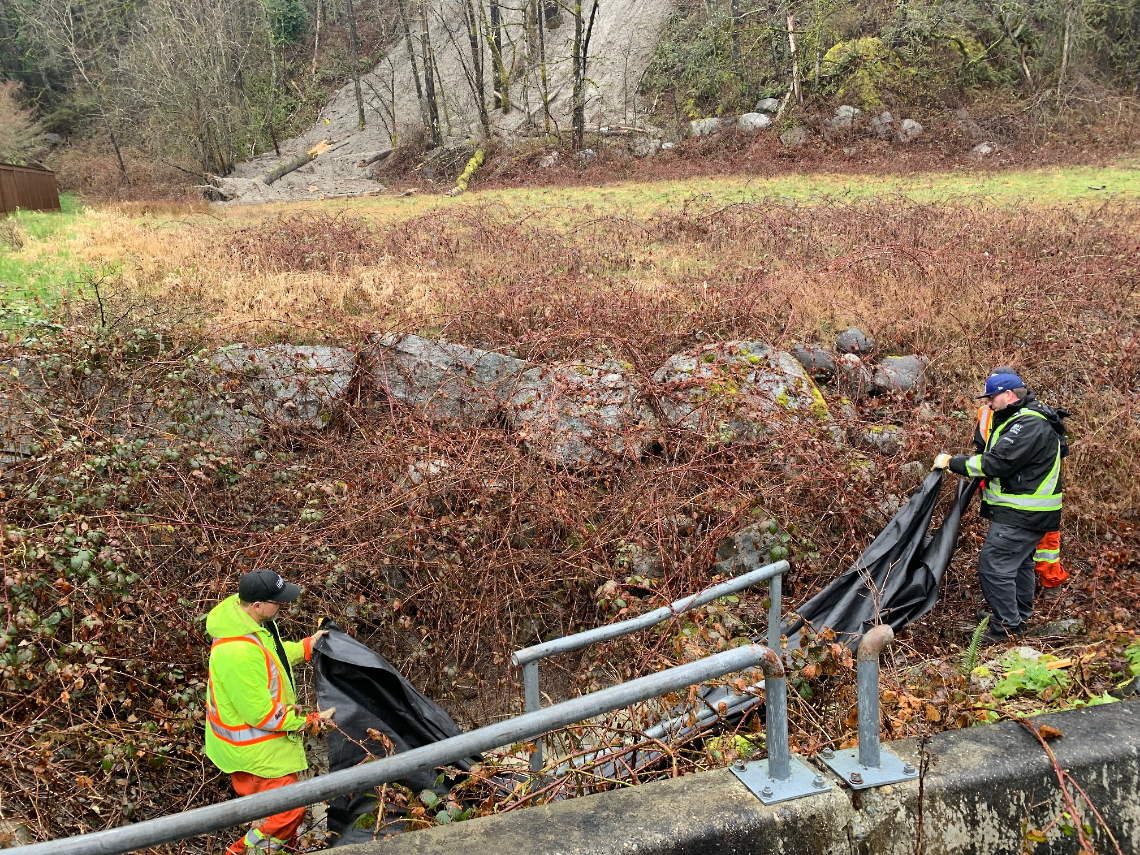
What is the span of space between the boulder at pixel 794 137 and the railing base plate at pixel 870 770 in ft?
84.9

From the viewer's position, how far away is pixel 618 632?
3322 mm

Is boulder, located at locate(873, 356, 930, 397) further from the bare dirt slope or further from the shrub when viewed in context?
the shrub

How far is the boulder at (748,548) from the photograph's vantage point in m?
5.81

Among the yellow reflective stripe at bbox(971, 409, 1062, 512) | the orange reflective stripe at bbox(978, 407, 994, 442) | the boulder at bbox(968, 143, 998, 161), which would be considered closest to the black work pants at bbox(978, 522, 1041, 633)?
the yellow reflective stripe at bbox(971, 409, 1062, 512)

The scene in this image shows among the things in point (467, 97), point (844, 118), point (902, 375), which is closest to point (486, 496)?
point (902, 375)

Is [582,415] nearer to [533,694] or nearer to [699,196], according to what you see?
[533,694]

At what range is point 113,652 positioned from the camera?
4.63m

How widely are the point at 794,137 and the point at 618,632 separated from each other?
84.1ft

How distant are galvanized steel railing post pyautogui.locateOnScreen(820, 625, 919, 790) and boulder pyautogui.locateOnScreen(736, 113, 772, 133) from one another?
27307mm

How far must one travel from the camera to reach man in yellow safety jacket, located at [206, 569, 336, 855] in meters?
3.78

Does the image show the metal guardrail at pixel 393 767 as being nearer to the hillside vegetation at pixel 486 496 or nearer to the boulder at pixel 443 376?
the hillside vegetation at pixel 486 496

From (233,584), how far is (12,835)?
1902 millimetres

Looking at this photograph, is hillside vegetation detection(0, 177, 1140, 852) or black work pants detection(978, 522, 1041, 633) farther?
black work pants detection(978, 522, 1041, 633)

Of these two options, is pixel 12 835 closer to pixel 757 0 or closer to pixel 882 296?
pixel 882 296
